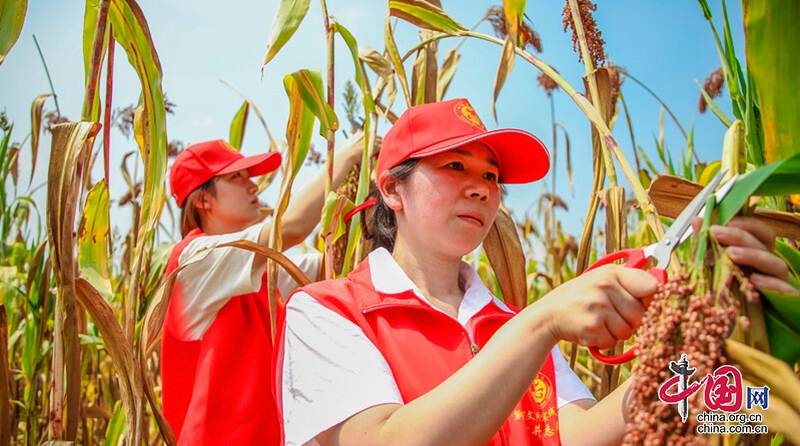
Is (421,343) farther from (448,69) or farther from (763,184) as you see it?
(448,69)

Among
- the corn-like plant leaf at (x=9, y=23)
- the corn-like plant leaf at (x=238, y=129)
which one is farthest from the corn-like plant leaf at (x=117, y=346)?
the corn-like plant leaf at (x=238, y=129)

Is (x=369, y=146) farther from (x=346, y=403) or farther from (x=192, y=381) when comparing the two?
(x=192, y=381)

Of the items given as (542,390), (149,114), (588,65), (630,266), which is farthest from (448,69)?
(630,266)

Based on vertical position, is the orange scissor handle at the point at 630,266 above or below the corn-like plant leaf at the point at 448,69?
below

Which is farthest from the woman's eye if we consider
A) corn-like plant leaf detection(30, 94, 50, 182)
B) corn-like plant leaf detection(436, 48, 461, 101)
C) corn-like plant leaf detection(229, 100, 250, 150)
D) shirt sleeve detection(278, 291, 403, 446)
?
corn-like plant leaf detection(229, 100, 250, 150)

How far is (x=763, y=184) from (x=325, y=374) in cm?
64

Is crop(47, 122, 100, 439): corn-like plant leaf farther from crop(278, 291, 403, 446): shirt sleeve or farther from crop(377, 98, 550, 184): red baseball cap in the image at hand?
crop(377, 98, 550, 184): red baseball cap

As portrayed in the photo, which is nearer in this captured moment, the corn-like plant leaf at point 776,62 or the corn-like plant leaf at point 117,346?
the corn-like plant leaf at point 776,62

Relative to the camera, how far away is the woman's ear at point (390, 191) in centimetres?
132

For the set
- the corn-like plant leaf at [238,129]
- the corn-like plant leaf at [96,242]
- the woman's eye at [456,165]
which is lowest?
the corn-like plant leaf at [96,242]

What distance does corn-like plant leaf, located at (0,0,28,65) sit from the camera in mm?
1031

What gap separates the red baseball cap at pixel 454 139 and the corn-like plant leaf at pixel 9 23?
66 cm

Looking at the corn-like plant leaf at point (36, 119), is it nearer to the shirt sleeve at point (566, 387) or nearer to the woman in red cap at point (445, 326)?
the woman in red cap at point (445, 326)

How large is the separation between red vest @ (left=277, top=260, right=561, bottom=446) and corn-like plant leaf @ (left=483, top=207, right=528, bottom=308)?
14.0 inches
